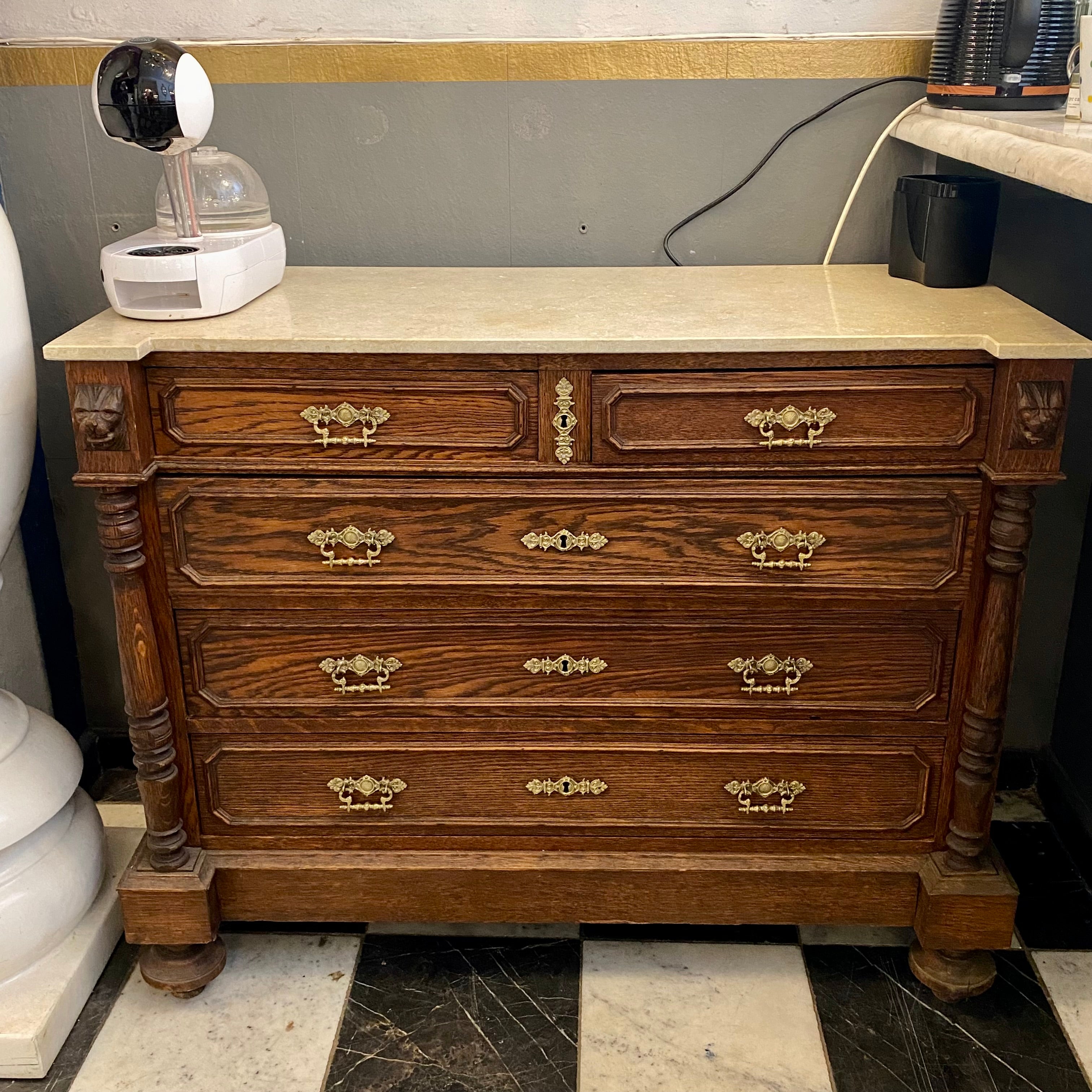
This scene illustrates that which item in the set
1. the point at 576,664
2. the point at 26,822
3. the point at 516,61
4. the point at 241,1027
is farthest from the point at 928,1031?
the point at 516,61

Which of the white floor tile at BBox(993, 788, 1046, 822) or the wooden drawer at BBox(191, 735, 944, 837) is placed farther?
the white floor tile at BBox(993, 788, 1046, 822)

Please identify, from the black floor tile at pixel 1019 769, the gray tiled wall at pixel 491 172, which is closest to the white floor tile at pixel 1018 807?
the black floor tile at pixel 1019 769

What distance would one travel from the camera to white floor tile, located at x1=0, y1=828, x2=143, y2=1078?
1552mm

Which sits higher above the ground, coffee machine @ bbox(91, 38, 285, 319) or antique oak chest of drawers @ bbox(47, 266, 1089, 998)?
→ coffee machine @ bbox(91, 38, 285, 319)

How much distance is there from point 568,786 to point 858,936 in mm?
588

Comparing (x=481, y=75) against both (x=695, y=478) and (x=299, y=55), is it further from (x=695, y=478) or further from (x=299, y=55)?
(x=695, y=478)

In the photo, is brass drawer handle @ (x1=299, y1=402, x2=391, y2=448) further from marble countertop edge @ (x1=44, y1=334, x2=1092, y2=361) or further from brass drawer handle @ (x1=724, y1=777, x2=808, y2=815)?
brass drawer handle @ (x1=724, y1=777, x2=808, y2=815)

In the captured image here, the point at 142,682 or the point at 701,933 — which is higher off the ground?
the point at 142,682

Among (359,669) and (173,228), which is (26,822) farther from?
(173,228)

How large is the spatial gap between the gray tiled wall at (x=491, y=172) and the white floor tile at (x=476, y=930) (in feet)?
3.79

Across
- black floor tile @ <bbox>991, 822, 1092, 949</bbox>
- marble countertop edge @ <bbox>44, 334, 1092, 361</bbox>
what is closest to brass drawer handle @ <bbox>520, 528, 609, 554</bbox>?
marble countertop edge @ <bbox>44, 334, 1092, 361</bbox>

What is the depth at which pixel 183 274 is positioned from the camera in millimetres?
1476

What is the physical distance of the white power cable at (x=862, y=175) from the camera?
1820mm

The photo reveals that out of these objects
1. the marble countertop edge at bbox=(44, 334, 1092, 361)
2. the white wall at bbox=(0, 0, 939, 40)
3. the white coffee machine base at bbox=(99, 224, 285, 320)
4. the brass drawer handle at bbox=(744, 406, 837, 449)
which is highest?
the white wall at bbox=(0, 0, 939, 40)
